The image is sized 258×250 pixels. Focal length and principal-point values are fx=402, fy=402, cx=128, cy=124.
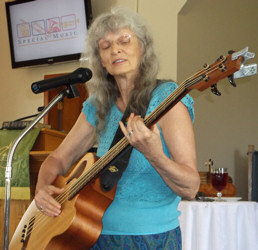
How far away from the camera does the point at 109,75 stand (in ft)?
5.33

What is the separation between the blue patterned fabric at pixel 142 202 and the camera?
1.24m

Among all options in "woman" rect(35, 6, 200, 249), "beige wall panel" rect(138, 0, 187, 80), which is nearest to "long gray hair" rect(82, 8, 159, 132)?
"woman" rect(35, 6, 200, 249)

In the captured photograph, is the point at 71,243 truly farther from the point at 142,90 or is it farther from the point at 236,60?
the point at 236,60

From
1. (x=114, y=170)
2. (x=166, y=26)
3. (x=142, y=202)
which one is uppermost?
(x=166, y=26)

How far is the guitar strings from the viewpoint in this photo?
105 centimetres

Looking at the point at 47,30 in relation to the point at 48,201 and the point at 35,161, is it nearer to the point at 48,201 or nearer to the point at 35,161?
the point at 35,161

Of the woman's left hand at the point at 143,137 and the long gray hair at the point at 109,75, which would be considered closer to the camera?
the woman's left hand at the point at 143,137

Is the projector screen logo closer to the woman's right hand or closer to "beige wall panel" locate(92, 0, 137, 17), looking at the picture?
"beige wall panel" locate(92, 0, 137, 17)

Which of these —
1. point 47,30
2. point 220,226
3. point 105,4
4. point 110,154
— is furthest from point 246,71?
point 47,30

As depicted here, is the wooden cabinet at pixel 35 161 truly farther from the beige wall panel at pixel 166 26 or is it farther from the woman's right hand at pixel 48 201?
the beige wall panel at pixel 166 26

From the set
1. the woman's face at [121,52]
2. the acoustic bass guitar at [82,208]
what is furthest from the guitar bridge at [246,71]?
the woman's face at [121,52]

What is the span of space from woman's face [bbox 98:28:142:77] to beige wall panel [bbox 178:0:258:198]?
316cm

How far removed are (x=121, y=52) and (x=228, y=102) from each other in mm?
3716

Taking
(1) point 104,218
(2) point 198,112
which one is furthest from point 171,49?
(1) point 104,218
